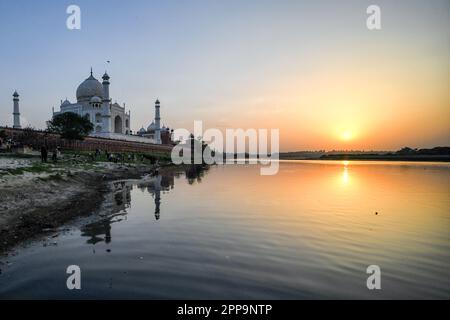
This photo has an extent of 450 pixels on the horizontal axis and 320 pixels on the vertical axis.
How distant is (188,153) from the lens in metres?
110

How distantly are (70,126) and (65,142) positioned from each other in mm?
2921

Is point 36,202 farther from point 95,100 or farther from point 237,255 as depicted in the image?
point 95,100

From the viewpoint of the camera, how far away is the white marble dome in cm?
8338

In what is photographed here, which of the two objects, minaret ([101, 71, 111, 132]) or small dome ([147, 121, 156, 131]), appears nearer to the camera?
minaret ([101, 71, 111, 132])

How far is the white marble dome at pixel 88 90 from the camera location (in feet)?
274

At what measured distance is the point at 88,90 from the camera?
83.4m

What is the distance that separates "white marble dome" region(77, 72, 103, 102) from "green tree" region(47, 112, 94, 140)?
3134cm

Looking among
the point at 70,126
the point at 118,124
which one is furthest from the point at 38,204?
the point at 118,124

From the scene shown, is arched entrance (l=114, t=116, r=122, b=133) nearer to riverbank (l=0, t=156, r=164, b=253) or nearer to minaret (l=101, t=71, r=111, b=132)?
minaret (l=101, t=71, r=111, b=132)

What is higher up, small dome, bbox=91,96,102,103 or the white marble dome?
the white marble dome

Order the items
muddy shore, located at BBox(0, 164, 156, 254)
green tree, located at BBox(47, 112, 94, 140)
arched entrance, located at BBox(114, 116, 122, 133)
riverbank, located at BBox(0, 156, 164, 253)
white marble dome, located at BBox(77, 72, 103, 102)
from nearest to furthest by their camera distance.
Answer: muddy shore, located at BBox(0, 164, 156, 254) → riverbank, located at BBox(0, 156, 164, 253) → green tree, located at BBox(47, 112, 94, 140) → white marble dome, located at BBox(77, 72, 103, 102) → arched entrance, located at BBox(114, 116, 122, 133)

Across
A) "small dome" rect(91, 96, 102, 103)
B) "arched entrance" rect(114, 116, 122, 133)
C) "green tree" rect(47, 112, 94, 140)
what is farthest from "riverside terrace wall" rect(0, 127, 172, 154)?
"small dome" rect(91, 96, 102, 103)

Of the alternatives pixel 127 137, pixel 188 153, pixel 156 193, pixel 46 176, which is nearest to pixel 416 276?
pixel 156 193

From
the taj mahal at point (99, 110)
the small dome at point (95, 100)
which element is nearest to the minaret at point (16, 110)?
the taj mahal at point (99, 110)
